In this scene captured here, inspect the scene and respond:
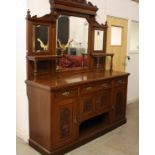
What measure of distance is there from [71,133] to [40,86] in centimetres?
76

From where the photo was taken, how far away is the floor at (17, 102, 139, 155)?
8.95ft

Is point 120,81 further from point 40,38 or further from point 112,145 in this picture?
point 40,38

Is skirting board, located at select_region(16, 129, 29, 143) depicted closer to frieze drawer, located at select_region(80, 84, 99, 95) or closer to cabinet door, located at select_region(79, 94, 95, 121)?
cabinet door, located at select_region(79, 94, 95, 121)

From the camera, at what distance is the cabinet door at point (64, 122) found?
2531 mm

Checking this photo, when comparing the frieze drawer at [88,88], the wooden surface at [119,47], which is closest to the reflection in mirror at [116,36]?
the wooden surface at [119,47]

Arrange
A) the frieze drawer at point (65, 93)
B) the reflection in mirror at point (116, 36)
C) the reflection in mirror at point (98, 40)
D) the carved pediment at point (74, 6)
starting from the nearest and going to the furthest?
the frieze drawer at point (65, 93) < the carved pediment at point (74, 6) < the reflection in mirror at point (98, 40) < the reflection in mirror at point (116, 36)

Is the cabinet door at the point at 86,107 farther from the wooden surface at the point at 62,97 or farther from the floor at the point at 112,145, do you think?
the floor at the point at 112,145

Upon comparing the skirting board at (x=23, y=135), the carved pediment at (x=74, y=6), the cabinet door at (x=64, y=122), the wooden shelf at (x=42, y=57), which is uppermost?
the carved pediment at (x=74, y=6)

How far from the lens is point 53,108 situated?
2.45 metres

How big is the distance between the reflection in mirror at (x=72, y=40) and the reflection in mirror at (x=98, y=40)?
9.9 inches

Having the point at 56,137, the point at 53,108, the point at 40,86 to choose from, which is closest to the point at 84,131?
the point at 56,137

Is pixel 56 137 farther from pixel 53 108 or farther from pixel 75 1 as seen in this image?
pixel 75 1

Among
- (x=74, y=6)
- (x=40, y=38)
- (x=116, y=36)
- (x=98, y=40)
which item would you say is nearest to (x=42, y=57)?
(x=40, y=38)

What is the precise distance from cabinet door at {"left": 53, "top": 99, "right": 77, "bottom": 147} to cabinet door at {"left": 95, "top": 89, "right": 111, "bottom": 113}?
0.49 meters
